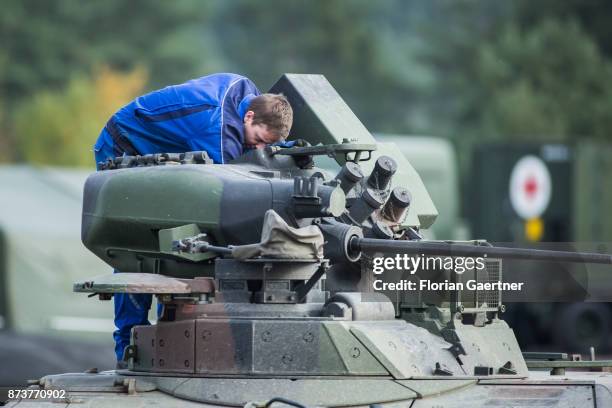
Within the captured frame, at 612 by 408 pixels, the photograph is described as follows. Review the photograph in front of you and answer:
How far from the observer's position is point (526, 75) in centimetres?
4797

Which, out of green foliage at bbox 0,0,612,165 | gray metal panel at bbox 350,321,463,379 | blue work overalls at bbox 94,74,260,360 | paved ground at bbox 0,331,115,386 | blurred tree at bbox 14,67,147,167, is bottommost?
paved ground at bbox 0,331,115,386

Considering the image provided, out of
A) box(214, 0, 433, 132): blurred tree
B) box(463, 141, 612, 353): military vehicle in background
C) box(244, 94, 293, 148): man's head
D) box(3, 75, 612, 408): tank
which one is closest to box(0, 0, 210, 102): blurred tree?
box(214, 0, 433, 132): blurred tree

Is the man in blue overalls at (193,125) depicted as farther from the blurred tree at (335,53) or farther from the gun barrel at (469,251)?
the blurred tree at (335,53)

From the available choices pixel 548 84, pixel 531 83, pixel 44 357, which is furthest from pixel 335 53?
pixel 44 357

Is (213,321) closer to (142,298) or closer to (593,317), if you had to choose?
(142,298)

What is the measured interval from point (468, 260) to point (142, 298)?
212cm

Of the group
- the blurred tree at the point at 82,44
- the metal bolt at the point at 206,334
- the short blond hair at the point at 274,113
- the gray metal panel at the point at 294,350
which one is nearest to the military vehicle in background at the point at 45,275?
the short blond hair at the point at 274,113

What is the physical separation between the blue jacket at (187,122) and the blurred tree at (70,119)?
31.1 m

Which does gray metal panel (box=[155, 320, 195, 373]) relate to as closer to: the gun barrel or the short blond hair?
the gun barrel

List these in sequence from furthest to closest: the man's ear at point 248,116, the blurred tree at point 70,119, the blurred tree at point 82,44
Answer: the blurred tree at point 82,44
the blurred tree at point 70,119
the man's ear at point 248,116

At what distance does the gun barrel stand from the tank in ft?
0.03

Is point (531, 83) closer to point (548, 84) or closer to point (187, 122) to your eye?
point (548, 84)

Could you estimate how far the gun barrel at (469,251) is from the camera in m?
9.17

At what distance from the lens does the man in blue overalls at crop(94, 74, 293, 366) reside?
10211mm
